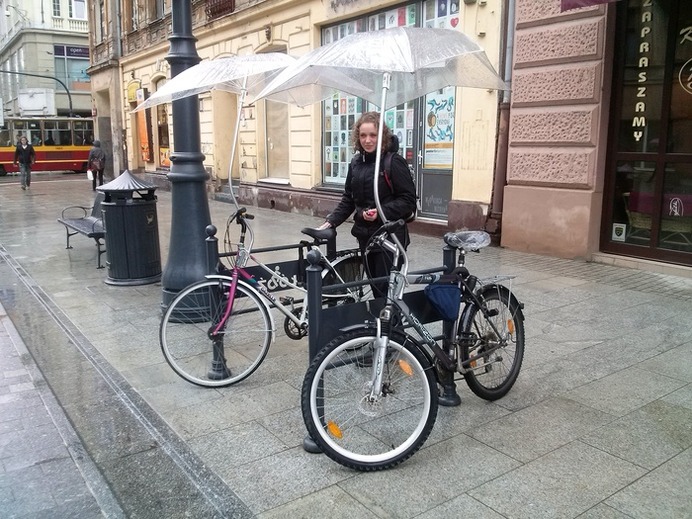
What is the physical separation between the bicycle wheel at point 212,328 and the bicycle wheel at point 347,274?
572 millimetres

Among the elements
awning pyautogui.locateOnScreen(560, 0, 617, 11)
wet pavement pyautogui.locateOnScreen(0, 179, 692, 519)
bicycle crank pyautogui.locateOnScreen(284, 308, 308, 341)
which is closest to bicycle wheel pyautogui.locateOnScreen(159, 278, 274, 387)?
wet pavement pyautogui.locateOnScreen(0, 179, 692, 519)

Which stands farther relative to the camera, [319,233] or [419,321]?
[319,233]

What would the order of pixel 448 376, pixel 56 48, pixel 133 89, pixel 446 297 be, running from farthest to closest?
1. pixel 56 48
2. pixel 133 89
3. pixel 448 376
4. pixel 446 297

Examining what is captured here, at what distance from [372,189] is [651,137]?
499 cm

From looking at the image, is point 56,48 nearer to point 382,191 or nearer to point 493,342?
point 382,191

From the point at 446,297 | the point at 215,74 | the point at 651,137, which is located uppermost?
the point at 215,74

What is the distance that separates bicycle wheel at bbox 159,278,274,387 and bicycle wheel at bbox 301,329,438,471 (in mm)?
1073

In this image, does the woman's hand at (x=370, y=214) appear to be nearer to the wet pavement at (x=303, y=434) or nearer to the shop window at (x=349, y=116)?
the wet pavement at (x=303, y=434)

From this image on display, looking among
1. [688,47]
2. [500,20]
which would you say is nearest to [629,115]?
[688,47]

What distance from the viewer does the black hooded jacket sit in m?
4.25

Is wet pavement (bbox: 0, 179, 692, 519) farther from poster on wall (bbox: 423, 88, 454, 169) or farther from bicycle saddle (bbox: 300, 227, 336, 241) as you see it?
poster on wall (bbox: 423, 88, 454, 169)

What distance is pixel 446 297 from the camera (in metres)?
3.60

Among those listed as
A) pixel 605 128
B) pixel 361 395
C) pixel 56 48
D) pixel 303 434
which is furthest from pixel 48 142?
pixel 361 395

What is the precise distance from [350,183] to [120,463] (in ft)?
7.64
